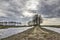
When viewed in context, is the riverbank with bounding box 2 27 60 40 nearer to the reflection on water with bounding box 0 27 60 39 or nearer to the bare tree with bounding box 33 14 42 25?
the reflection on water with bounding box 0 27 60 39

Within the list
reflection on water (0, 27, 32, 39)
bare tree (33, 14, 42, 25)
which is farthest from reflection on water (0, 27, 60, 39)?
bare tree (33, 14, 42, 25)

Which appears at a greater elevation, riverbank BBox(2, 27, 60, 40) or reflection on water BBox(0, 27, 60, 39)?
reflection on water BBox(0, 27, 60, 39)

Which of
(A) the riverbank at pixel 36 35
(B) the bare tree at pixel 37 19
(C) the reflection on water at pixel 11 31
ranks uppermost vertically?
(B) the bare tree at pixel 37 19

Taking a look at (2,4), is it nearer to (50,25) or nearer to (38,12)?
(38,12)

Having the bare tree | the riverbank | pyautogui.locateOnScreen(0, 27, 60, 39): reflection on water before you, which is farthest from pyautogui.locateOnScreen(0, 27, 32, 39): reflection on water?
the bare tree

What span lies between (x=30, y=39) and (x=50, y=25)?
1071 millimetres

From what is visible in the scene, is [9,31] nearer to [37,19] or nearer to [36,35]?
[36,35]

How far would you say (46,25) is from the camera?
4.72 m

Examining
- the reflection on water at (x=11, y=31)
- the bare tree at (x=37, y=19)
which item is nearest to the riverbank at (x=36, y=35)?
the reflection on water at (x=11, y=31)

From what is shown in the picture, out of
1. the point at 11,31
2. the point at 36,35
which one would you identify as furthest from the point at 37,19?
the point at 11,31

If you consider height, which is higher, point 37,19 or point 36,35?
point 37,19

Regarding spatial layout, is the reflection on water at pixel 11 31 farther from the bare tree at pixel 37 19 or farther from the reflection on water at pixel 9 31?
the bare tree at pixel 37 19

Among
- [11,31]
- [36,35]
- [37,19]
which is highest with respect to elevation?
[37,19]

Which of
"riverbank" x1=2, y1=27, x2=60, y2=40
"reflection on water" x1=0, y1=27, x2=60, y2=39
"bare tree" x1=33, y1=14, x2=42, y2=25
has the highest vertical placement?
"bare tree" x1=33, y1=14, x2=42, y2=25
